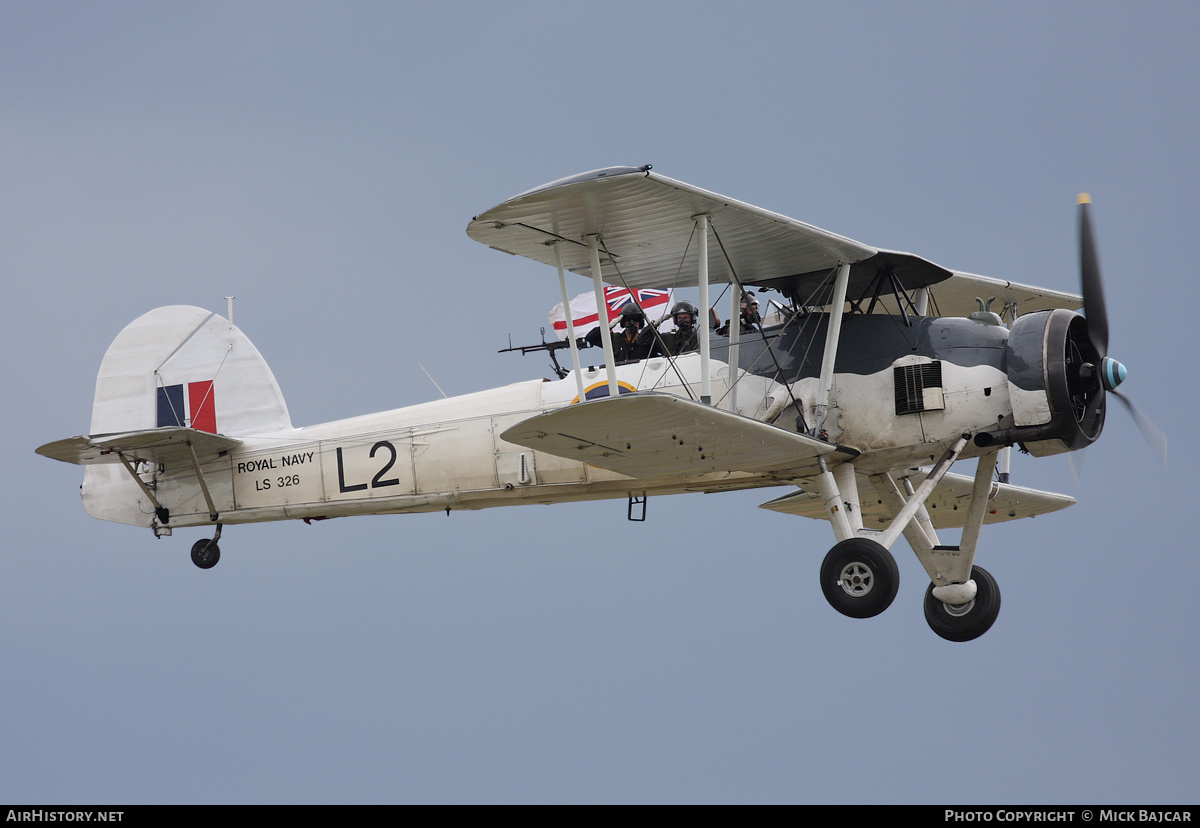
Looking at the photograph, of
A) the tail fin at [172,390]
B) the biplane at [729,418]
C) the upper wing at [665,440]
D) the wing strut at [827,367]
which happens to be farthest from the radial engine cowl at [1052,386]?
the tail fin at [172,390]

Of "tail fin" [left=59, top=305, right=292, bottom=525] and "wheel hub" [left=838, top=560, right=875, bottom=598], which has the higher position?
"tail fin" [left=59, top=305, right=292, bottom=525]

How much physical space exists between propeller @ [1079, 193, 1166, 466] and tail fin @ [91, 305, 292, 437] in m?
8.66

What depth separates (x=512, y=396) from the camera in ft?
45.3

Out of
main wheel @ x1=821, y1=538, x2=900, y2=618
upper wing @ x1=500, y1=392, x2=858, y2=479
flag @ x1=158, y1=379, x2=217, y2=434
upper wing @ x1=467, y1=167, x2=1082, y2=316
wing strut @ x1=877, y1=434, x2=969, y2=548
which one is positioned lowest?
main wheel @ x1=821, y1=538, x2=900, y2=618

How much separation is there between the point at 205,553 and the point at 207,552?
2 centimetres

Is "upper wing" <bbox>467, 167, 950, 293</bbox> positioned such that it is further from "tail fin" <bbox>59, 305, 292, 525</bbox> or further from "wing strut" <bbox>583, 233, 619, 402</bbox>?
"tail fin" <bbox>59, 305, 292, 525</bbox>

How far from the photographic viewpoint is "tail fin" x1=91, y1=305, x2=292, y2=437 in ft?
51.6

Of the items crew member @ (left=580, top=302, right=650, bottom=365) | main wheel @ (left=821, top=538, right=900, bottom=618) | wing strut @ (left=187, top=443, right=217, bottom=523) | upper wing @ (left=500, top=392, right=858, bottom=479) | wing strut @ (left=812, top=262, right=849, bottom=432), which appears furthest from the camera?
wing strut @ (left=187, top=443, right=217, bottom=523)

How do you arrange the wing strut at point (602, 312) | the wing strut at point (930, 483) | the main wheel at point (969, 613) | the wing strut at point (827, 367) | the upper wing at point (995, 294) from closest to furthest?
the wing strut at point (602, 312) → the wing strut at point (930, 483) → the wing strut at point (827, 367) → the main wheel at point (969, 613) → the upper wing at point (995, 294)

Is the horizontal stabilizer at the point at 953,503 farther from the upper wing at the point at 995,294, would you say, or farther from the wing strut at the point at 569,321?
the wing strut at the point at 569,321

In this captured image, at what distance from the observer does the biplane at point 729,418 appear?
37.8 feet

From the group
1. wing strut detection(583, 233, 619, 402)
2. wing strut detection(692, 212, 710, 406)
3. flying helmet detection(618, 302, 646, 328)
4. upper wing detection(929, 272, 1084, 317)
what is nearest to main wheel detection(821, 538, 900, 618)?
wing strut detection(692, 212, 710, 406)

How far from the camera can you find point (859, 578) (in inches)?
451

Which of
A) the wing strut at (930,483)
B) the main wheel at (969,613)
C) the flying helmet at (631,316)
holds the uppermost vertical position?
the flying helmet at (631,316)
